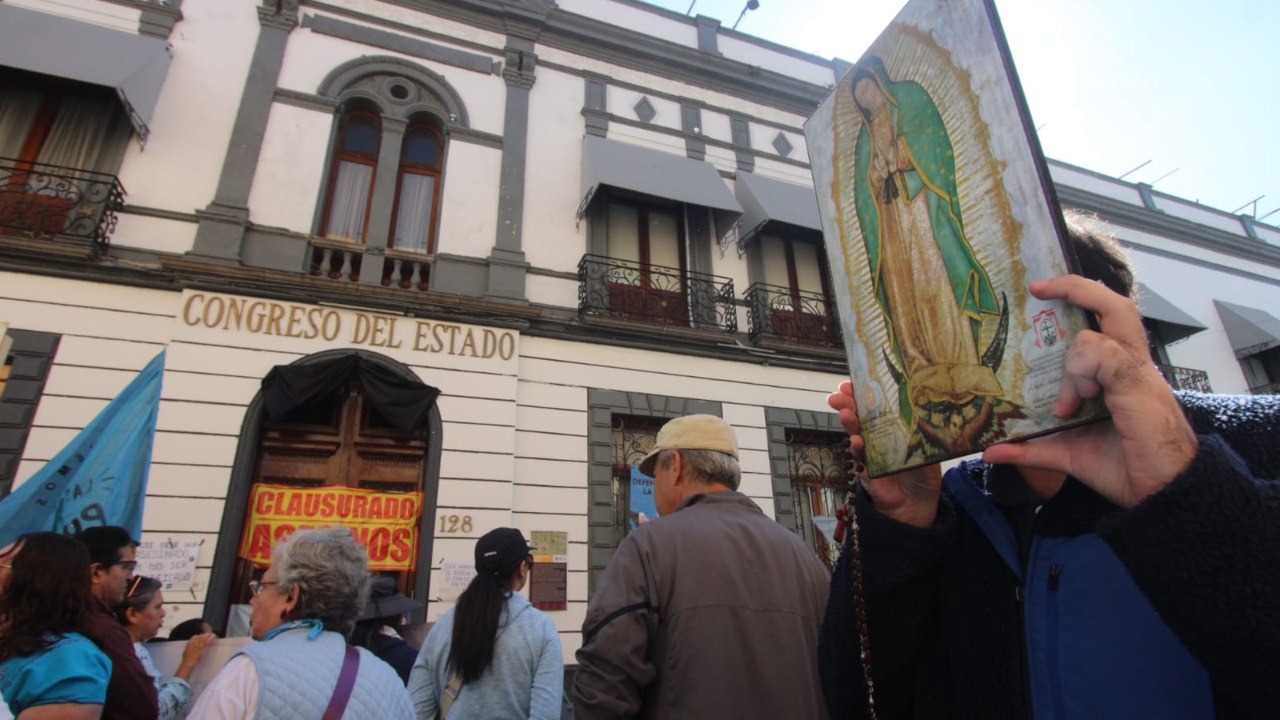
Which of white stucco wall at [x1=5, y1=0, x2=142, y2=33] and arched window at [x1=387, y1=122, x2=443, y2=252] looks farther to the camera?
arched window at [x1=387, y1=122, x2=443, y2=252]

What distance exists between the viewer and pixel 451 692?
3152 millimetres

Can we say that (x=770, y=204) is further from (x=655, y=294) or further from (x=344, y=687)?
(x=344, y=687)

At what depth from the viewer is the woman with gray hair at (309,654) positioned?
2.10 m

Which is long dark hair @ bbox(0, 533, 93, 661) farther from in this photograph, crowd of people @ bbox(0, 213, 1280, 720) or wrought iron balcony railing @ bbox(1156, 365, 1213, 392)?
wrought iron balcony railing @ bbox(1156, 365, 1213, 392)

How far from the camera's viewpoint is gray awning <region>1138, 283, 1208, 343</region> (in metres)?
12.8

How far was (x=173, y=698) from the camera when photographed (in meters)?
3.43

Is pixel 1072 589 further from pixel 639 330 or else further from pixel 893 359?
pixel 639 330

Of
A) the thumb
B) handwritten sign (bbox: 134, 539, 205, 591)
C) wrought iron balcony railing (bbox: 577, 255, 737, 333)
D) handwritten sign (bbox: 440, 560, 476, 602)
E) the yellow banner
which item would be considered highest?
wrought iron balcony railing (bbox: 577, 255, 737, 333)

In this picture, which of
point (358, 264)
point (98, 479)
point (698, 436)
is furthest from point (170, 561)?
point (698, 436)

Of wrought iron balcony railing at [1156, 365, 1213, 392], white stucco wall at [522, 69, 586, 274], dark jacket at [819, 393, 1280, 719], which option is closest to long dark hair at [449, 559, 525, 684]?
dark jacket at [819, 393, 1280, 719]

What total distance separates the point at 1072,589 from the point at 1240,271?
853 inches

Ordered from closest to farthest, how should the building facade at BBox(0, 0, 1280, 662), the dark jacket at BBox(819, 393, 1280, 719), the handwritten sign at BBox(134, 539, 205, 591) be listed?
the dark jacket at BBox(819, 393, 1280, 719) → the handwritten sign at BBox(134, 539, 205, 591) → the building facade at BBox(0, 0, 1280, 662)

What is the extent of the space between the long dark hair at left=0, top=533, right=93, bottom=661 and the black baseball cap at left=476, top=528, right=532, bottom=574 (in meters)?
1.61

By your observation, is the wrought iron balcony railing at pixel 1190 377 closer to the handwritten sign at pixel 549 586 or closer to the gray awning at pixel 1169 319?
the gray awning at pixel 1169 319
